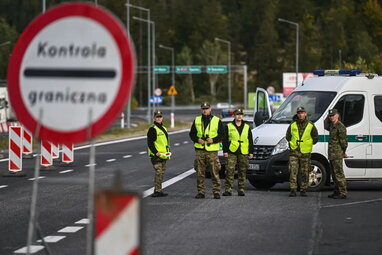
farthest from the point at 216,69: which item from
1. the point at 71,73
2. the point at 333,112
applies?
the point at 71,73

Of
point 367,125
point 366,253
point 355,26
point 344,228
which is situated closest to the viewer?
point 366,253

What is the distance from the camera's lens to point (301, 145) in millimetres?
21188

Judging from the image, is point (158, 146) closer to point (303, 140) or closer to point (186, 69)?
point (303, 140)

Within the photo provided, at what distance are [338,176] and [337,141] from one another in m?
0.63

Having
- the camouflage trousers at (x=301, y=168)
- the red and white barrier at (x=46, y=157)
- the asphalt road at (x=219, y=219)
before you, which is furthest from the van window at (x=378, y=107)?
the red and white barrier at (x=46, y=157)

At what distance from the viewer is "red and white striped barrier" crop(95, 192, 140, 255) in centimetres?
589

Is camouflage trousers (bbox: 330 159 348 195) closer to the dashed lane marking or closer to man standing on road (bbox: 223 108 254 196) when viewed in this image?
man standing on road (bbox: 223 108 254 196)

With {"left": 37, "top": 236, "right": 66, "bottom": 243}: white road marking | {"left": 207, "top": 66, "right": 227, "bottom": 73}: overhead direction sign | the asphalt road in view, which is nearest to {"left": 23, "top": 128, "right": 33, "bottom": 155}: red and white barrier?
the asphalt road

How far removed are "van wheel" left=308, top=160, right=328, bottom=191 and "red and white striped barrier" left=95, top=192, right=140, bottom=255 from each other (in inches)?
634

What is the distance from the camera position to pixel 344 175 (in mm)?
20969

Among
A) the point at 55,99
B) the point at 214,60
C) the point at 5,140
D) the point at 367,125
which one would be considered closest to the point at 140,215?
the point at 55,99

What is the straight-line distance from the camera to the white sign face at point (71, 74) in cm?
628

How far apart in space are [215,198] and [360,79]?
4308mm

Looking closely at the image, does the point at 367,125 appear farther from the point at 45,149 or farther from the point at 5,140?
the point at 5,140
